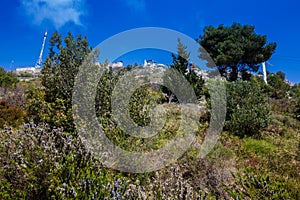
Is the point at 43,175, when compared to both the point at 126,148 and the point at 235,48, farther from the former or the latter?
the point at 235,48

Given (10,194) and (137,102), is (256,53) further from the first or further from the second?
(10,194)

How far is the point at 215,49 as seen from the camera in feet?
69.2

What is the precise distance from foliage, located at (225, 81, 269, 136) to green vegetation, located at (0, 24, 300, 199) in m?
0.03

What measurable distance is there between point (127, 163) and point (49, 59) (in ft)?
9.73

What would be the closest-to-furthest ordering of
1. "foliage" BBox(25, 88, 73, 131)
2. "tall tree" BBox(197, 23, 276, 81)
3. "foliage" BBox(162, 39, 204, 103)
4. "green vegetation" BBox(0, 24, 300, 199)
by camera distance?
1. "green vegetation" BBox(0, 24, 300, 199)
2. "foliage" BBox(25, 88, 73, 131)
3. "foliage" BBox(162, 39, 204, 103)
4. "tall tree" BBox(197, 23, 276, 81)

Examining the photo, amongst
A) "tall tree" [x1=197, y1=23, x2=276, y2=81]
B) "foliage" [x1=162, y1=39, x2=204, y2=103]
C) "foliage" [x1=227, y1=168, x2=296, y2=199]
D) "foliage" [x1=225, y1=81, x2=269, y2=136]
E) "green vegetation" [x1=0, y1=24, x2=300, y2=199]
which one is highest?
"tall tree" [x1=197, y1=23, x2=276, y2=81]

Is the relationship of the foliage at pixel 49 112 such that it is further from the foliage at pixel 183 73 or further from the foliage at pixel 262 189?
the foliage at pixel 183 73

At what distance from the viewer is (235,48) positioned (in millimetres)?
19812

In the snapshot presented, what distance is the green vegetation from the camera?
2.41 metres

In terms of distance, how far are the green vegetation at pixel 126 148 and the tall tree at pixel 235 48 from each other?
9826 millimetres

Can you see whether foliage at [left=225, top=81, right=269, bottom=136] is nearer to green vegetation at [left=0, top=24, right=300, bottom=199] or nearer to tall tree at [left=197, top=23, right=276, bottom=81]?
green vegetation at [left=0, top=24, right=300, bottom=199]

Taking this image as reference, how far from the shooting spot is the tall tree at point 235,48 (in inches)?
782

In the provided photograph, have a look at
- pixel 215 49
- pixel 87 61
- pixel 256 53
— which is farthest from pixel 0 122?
pixel 256 53

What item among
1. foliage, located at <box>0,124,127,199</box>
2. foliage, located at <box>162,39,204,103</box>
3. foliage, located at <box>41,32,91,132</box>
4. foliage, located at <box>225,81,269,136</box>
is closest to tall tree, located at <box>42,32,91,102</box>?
foliage, located at <box>41,32,91,132</box>
